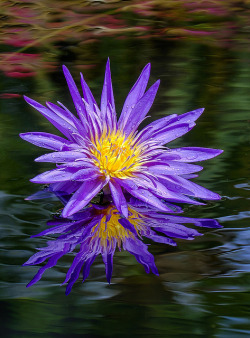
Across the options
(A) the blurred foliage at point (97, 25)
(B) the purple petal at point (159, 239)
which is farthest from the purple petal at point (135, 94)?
(A) the blurred foliage at point (97, 25)

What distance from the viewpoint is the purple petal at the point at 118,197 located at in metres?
1.20

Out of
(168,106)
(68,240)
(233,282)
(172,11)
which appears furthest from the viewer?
(172,11)

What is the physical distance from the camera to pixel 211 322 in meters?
0.97

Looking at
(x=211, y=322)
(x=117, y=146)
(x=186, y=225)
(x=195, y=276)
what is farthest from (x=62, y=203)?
(x=211, y=322)

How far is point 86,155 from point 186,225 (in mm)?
270

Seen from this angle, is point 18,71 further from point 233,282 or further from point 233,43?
point 233,282

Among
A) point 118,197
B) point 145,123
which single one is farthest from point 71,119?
point 145,123

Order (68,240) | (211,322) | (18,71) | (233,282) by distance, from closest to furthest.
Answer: (211,322) → (233,282) → (68,240) → (18,71)

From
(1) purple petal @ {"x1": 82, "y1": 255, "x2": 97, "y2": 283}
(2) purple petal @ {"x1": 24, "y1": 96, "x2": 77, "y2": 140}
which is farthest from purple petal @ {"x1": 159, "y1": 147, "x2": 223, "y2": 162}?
(1) purple petal @ {"x1": 82, "y1": 255, "x2": 97, "y2": 283}

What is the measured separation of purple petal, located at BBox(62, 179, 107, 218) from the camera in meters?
1.18

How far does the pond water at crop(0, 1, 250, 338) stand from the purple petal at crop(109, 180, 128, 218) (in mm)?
96

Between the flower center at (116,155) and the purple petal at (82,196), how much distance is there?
37mm

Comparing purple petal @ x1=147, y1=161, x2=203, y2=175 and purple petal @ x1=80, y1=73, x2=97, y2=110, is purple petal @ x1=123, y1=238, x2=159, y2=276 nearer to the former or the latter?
purple petal @ x1=147, y1=161, x2=203, y2=175

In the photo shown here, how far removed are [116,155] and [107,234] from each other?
210 mm
